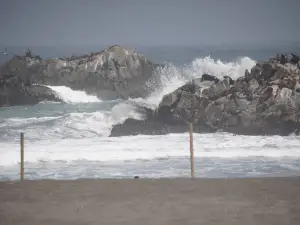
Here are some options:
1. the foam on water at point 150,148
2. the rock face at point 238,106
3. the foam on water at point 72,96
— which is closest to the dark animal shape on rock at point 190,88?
the rock face at point 238,106

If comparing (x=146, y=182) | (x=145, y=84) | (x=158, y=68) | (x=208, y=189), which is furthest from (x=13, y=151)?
(x=158, y=68)

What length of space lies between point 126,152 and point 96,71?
1612 cm

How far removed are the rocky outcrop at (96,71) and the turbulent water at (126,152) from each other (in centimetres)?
826

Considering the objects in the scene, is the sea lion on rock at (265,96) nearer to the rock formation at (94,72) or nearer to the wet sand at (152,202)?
the wet sand at (152,202)

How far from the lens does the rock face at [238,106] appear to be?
44.4ft

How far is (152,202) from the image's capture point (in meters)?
5.12

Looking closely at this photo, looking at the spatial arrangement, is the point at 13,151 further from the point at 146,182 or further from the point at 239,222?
the point at 239,222

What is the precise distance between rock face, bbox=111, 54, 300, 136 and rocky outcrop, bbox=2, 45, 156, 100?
→ 416 inches

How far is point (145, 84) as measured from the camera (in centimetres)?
2530

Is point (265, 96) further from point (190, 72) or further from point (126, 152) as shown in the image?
point (190, 72)

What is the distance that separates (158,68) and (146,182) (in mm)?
21871

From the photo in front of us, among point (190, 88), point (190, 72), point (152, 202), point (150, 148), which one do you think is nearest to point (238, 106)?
point (190, 88)

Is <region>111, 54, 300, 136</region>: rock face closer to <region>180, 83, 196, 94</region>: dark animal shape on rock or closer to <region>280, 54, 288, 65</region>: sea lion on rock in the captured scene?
<region>180, 83, 196, 94</region>: dark animal shape on rock

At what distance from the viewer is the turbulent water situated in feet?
29.3
